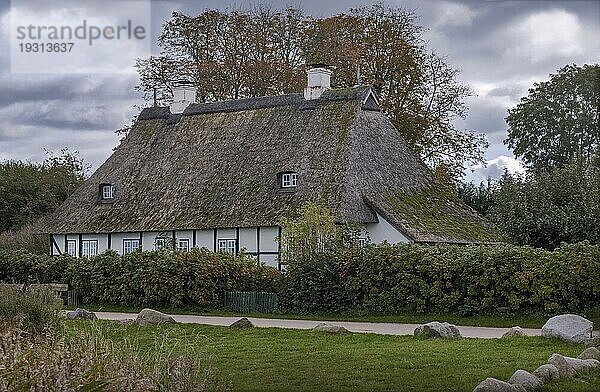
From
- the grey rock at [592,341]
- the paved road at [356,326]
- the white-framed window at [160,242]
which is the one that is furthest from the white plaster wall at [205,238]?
the grey rock at [592,341]

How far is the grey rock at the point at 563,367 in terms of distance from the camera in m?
11.8

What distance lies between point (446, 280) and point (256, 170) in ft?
48.7

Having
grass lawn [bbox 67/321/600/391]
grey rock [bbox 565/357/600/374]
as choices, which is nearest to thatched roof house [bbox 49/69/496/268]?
grass lawn [bbox 67/321/600/391]

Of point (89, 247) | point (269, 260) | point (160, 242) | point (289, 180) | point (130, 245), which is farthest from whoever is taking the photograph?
point (89, 247)

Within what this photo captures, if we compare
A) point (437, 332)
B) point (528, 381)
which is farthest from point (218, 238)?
point (528, 381)

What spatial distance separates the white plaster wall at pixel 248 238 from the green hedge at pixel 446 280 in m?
8.37

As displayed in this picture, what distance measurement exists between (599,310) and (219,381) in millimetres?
11993

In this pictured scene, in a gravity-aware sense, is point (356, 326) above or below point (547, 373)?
below

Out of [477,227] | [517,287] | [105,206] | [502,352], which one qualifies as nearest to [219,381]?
[502,352]

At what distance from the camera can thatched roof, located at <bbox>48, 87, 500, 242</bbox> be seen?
34125mm

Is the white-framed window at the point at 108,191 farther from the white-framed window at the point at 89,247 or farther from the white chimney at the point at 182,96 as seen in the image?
the white chimney at the point at 182,96

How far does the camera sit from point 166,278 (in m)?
26.2

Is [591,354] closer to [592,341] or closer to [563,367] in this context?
[563,367]

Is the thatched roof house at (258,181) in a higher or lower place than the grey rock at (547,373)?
higher
